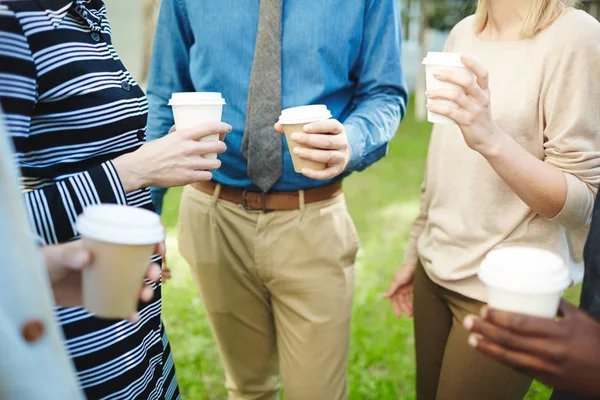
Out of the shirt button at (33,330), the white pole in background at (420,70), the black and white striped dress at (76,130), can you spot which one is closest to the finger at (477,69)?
the black and white striped dress at (76,130)

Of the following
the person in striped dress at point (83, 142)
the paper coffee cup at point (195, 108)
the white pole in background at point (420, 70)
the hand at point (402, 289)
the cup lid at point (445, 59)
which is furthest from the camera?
the white pole in background at point (420, 70)

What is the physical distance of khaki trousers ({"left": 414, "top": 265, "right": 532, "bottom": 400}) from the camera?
193 cm

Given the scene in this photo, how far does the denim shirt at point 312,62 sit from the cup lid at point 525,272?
0.94 m

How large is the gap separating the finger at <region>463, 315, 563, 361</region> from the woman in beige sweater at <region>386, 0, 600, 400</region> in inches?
29.0

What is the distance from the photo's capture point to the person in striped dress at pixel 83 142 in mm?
1418

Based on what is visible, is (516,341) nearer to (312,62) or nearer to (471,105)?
(471,105)

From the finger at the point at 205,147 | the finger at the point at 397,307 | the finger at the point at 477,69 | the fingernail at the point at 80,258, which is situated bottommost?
the finger at the point at 397,307

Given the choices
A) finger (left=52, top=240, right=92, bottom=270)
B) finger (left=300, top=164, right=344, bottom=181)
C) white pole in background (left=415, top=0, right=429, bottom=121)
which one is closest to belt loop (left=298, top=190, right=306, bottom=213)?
finger (left=300, top=164, right=344, bottom=181)

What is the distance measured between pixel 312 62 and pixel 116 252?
1.29 meters

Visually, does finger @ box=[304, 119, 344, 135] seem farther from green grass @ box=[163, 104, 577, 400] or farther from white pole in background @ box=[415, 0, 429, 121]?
white pole in background @ box=[415, 0, 429, 121]

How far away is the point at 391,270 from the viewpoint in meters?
5.14

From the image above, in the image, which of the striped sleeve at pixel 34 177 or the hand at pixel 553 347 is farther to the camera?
the striped sleeve at pixel 34 177

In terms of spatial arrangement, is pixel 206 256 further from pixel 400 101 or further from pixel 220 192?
pixel 400 101

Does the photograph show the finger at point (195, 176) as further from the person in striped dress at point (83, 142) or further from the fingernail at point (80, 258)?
the fingernail at point (80, 258)
